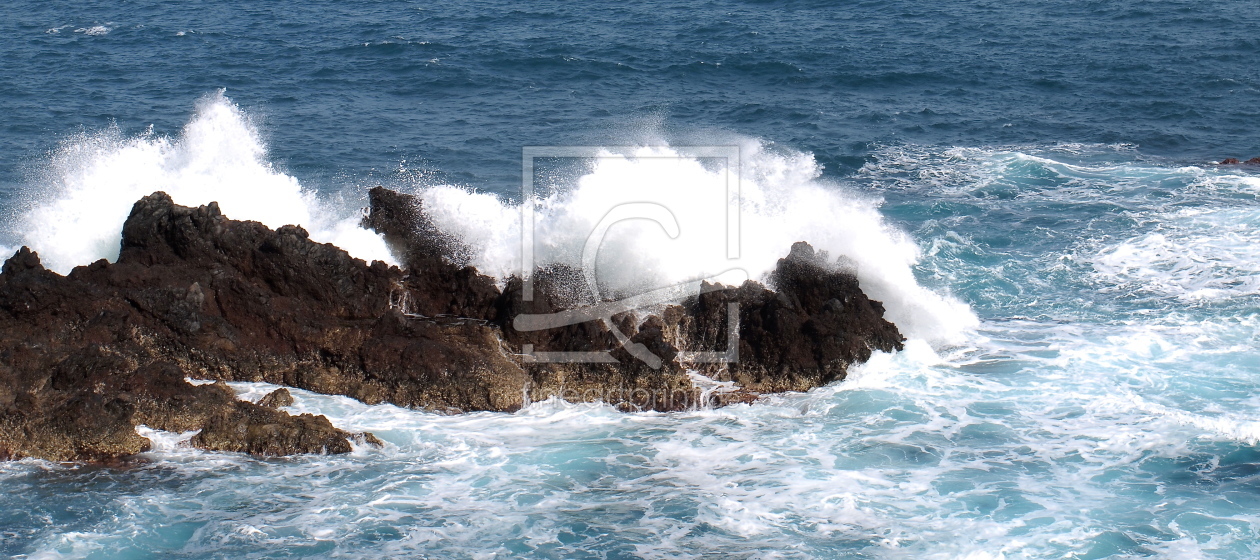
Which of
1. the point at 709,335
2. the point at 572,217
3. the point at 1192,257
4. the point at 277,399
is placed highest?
the point at 572,217

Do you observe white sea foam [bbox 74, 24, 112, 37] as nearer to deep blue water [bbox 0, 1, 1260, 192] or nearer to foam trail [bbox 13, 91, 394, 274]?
deep blue water [bbox 0, 1, 1260, 192]

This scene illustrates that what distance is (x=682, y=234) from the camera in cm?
1678

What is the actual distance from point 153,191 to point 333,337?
5594 mm

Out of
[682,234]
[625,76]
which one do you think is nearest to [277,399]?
[682,234]

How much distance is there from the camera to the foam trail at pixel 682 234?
15898mm

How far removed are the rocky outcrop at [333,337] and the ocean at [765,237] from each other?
37 centimetres

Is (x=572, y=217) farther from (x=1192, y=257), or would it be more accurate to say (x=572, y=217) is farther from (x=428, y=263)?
(x=1192, y=257)

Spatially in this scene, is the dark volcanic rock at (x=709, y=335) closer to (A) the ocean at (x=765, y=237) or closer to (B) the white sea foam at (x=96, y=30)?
(A) the ocean at (x=765, y=237)

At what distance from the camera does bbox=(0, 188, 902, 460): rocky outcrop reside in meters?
12.7

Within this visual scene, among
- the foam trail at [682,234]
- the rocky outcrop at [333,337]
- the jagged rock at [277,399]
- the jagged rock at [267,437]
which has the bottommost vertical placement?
the jagged rock at [267,437]

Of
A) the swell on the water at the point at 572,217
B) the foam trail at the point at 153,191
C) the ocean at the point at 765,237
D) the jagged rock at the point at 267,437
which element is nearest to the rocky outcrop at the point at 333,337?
the jagged rock at the point at 267,437

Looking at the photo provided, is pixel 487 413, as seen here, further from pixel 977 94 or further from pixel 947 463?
pixel 977 94

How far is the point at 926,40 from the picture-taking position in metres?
34.8

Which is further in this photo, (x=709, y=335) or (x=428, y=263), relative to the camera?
(x=428, y=263)
